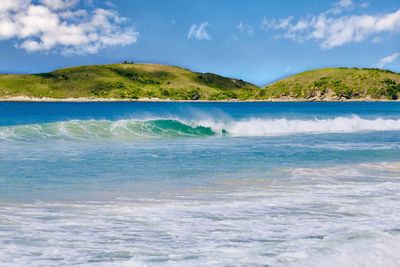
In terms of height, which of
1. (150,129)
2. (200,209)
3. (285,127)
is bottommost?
(200,209)

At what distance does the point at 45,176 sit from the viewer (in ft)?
55.1

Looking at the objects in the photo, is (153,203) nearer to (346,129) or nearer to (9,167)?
(9,167)

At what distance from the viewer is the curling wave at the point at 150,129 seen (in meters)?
37.2

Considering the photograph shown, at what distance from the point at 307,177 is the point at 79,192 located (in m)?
6.94

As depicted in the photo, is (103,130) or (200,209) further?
(103,130)

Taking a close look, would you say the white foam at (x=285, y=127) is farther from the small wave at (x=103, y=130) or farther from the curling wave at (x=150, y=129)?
the small wave at (x=103, y=130)

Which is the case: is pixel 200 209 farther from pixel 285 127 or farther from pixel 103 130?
pixel 285 127

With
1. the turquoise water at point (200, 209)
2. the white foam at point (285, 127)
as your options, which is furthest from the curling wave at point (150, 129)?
the turquoise water at point (200, 209)

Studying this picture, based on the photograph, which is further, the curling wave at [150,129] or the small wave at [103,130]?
the curling wave at [150,129]

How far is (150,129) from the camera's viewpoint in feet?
137

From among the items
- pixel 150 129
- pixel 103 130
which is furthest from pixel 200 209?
pixel 150 129

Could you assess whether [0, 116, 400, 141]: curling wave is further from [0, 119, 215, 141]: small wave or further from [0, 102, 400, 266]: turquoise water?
[0, 102, 400, 266]: turquoise water

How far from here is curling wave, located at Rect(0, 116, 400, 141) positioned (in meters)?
37.2

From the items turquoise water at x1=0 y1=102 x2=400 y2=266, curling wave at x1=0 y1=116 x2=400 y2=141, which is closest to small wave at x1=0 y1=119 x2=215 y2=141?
curling wave at x1=0 y1=116 x2=400 y2=141
